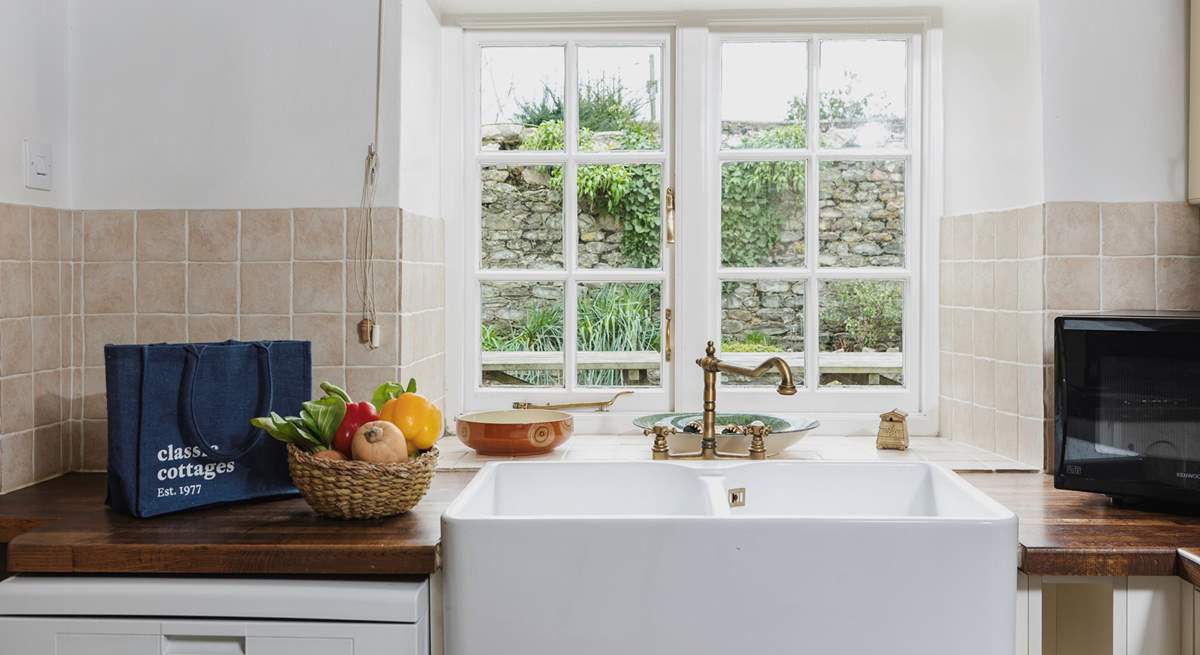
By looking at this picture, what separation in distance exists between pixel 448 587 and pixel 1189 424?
125 centimetres

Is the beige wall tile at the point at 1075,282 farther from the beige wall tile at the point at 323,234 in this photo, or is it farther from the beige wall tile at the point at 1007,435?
the beige wall tile at the point at 323,234

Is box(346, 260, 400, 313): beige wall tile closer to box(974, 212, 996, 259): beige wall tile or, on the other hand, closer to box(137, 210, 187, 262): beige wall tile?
box(137, 210, 187, 262): beige wall tile

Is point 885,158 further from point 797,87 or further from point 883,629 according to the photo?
point 883,629

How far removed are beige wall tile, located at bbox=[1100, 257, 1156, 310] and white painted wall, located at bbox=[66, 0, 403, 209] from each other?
1.51m

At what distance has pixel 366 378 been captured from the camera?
79.3 inches

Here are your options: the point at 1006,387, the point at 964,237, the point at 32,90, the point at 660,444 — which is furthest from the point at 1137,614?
the point at 32,90

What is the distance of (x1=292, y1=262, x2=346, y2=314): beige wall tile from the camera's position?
6.60ft

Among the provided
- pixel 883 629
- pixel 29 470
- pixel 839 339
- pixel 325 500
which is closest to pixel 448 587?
pixel 325 500

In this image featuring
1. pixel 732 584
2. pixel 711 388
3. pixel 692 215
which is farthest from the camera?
pixel 692 215

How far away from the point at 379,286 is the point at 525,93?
71 cm

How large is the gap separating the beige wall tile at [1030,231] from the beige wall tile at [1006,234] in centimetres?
1

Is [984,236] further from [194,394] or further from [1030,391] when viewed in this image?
[194,394]

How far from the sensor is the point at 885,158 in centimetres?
239

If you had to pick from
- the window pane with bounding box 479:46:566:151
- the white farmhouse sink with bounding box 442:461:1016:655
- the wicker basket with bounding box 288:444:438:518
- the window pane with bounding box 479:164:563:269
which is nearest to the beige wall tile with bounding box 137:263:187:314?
the wicker basket with bounding box 288:444:438:518
